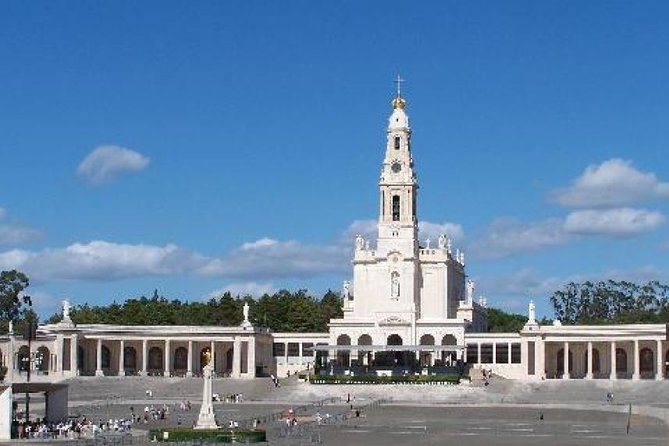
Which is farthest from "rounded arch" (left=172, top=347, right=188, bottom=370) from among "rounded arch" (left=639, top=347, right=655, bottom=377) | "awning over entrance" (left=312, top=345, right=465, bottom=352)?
"rounded arch" (left=639, top=347, right=655, bottom=377)

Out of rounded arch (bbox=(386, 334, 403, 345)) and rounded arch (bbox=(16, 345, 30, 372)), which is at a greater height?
rounded arch (bbox=(386, 334, 403, 345))

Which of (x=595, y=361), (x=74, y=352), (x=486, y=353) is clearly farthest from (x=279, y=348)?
(x=595, y=361)

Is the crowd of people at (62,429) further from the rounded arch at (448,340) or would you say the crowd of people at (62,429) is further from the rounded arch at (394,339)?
the rounded arch at (448,340)

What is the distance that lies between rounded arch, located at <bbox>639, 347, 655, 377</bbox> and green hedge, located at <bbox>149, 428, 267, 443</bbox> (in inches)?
2345

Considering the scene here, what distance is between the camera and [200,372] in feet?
413

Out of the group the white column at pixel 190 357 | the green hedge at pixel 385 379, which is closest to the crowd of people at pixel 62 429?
the green hedge at pixel 385 379

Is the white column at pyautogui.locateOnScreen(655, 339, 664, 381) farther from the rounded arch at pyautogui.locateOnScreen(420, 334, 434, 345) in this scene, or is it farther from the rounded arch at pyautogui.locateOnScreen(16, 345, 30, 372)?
the rounded arch at pyautogui.locateOnScreen(16, 345, 30, 372)

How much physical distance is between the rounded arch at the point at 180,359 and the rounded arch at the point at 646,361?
3983cm

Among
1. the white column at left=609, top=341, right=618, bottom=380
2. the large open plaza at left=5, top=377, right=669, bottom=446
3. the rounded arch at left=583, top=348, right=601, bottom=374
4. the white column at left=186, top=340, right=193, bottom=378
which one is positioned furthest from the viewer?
the white column at left=186, top=340, right=193, bottom=378

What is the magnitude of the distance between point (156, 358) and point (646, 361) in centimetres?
4340

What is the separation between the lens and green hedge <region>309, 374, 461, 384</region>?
364 feet

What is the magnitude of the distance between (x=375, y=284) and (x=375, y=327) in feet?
12.8

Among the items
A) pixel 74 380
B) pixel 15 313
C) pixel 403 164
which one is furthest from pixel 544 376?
pixel 15 313

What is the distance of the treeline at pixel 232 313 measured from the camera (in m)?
145
